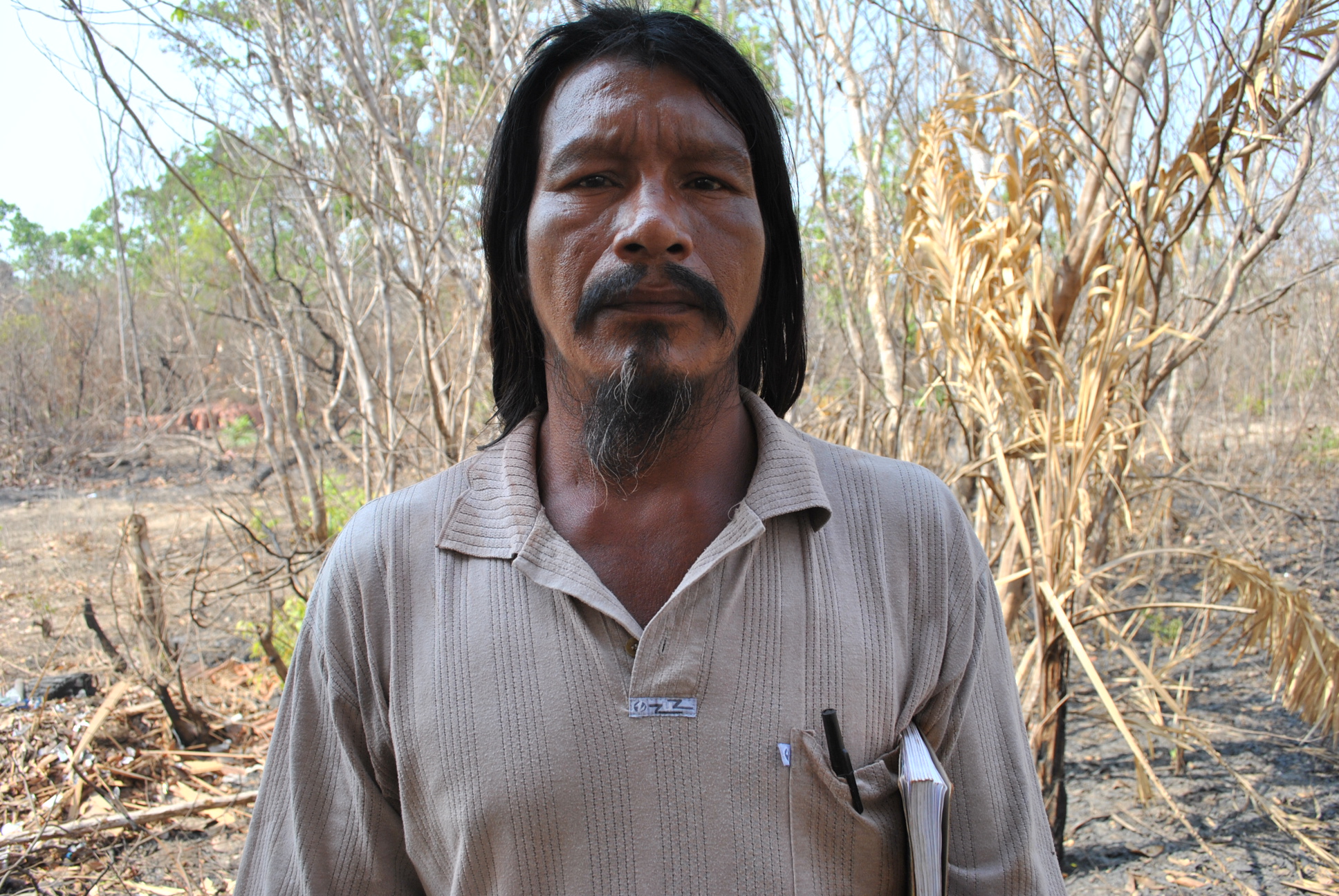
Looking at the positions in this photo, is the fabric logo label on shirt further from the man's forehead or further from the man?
the man's forehead

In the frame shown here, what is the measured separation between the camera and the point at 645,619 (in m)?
1.09

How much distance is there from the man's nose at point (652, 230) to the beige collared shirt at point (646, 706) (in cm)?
30

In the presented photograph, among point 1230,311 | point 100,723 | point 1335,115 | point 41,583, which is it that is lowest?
point 100,723

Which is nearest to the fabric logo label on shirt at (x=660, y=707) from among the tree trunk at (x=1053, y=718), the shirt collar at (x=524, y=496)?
the shirt collar at (x=524, y=496)

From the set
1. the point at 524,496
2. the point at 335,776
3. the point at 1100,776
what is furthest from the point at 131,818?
the point at 1100,776

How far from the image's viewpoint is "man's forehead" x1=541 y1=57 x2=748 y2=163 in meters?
1.16

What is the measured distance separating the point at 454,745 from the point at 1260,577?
2.18m

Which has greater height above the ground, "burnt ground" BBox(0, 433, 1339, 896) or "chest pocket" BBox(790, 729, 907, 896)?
"chest pocket" BBox(790, 729, 907, 896)

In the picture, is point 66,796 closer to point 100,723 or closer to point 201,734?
point 100,723

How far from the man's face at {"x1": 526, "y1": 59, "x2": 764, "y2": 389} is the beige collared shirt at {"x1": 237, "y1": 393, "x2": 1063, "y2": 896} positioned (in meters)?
0.21

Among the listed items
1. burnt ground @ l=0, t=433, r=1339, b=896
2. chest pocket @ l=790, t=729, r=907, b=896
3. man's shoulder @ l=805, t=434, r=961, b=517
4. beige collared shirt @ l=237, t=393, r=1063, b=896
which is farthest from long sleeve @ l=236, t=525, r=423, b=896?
burnt ground @ l=0, t=433, r=1339, b=896

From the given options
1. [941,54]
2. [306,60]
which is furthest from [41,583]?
[941,54]

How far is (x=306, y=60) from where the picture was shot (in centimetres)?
357

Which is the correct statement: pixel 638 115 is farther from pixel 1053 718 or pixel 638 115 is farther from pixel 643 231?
pixel 1053 718
